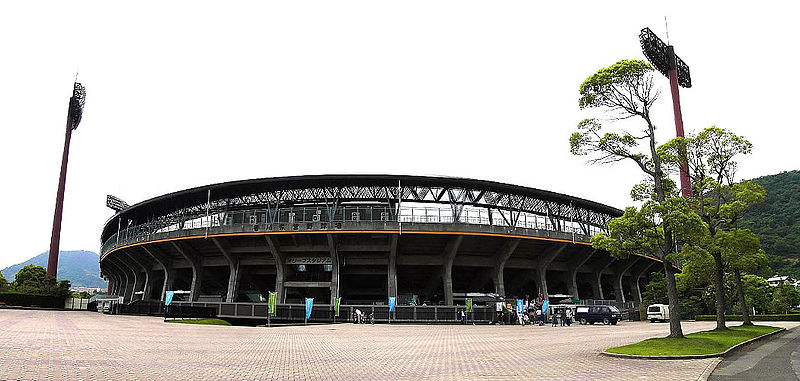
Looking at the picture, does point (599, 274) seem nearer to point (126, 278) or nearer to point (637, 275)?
point (637, 275)

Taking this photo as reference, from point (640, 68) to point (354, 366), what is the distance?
16785 mm

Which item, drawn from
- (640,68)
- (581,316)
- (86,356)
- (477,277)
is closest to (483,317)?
(581,316)

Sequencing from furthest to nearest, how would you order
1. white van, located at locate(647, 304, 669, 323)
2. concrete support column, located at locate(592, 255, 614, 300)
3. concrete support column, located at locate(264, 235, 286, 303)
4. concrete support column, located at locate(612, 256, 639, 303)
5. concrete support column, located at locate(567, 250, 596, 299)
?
concrete support column, located at locate(612, 256, 639, 303) → concrete support column, located at locate(592, 255, 614, 300) → concrete support column, located at locate(567, 250, 596, 299) → white van, located at locate(647, 304, 669, 323) → concrete support column, located at locate(264, 235, 286, 303)

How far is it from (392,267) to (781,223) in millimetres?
119468

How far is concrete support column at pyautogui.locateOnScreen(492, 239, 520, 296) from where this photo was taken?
47250mm

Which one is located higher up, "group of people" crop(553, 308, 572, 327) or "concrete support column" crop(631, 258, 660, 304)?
"concrete support column" crop(631, 258, 660, 304)

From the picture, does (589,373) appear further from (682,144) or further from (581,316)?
(581,316)

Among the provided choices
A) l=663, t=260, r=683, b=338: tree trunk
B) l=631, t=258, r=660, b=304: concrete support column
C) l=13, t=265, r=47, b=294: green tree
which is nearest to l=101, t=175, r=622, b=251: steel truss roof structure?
l=631, t=258, r=660, b=304: concrete support column

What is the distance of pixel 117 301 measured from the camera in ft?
182

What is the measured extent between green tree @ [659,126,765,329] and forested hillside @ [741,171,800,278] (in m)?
93.7

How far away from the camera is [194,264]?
53.5m

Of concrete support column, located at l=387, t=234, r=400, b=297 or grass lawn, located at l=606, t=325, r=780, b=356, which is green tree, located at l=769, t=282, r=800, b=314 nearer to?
concrete support column, located at l=387, t=234, r=400, b=297

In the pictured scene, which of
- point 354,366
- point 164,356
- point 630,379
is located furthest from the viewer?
point 164,356

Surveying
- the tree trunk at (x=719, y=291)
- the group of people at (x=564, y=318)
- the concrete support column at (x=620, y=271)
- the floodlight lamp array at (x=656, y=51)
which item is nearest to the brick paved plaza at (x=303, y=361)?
the tree trunk at (x=719, y=291)
